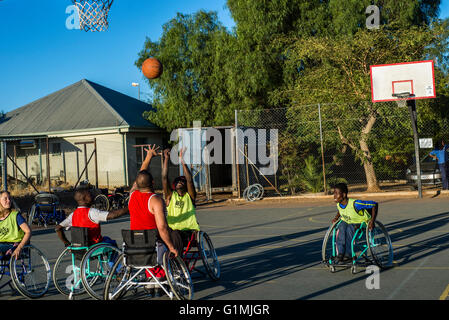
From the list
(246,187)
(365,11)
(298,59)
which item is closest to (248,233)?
(246,187)

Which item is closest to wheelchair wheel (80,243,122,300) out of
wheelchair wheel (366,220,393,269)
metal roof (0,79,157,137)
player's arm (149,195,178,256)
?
player's arm (149,195,178,256)

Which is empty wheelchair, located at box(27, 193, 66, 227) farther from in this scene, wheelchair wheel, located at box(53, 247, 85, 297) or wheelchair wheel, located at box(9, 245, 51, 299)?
wheelchair wheel, located at box(53, 247, 85, 297)

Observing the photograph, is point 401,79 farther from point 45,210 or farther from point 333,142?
point 45,210

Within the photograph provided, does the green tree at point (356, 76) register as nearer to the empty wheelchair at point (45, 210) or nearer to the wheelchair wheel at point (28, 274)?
the empty wheelchair at point (45, 210)

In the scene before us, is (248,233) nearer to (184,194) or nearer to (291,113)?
(184,194)

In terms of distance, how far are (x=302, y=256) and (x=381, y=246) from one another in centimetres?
159

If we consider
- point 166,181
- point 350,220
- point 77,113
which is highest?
point 77,113

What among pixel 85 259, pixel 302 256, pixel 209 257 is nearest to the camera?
pixel 85 259

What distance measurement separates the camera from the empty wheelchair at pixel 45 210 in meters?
16.2

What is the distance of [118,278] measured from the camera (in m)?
6.63

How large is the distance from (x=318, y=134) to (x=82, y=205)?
1490 cm

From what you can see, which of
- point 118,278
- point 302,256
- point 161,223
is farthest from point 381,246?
point 118,278

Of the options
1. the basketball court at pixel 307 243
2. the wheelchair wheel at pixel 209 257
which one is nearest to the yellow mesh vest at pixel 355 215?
the basketball court at pixel 307 243

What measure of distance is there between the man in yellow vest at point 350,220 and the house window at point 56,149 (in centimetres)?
2430
